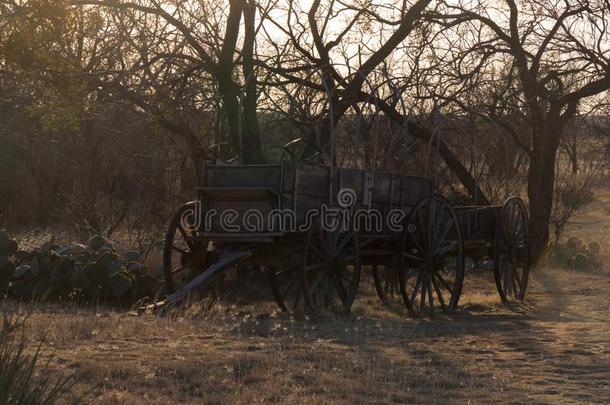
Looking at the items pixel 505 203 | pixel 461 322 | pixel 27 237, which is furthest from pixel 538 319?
pixel 27 237

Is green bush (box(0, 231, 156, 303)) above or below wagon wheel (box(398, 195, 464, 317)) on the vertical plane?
below

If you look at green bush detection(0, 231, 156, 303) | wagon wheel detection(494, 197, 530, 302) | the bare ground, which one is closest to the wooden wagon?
wagon wheel detection(494, 197, 530, 302)

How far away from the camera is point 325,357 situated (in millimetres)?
7051

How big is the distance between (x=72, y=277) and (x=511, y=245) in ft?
18.5

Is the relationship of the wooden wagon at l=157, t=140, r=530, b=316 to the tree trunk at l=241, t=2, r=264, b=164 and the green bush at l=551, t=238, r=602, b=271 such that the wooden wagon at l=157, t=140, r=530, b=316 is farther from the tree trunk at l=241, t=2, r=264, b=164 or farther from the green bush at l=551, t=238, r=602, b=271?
the green bush at l=551, t=238, r=602, b=271

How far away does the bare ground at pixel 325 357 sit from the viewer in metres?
5.95

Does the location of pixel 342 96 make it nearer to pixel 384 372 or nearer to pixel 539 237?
pixel 539 237

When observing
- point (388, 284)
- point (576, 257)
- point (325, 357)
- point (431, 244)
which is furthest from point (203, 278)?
point (576, 257)

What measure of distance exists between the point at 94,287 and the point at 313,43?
722cm

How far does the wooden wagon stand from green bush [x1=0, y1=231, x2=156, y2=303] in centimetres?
109

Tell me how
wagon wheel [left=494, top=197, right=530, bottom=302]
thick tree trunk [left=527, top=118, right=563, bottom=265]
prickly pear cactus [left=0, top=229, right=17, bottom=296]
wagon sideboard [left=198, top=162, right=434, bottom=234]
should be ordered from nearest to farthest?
wagon sideboard [left=198, top=162, right=434, bottom=234] < prickly pear cactus [left=0, top=229, right=17, bottom=296] < wagon wheel [left=494, top=197, right=530, bottom=302] < thick tree trunk [left=527, top=118, right=563, bottom=265]

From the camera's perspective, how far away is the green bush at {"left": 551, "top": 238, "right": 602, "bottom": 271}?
1841 cm

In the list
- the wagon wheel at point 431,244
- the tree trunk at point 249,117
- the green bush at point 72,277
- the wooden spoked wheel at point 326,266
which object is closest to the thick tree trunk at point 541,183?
the tree trunk at point 249,117

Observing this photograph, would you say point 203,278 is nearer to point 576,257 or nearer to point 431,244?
point 431,244
